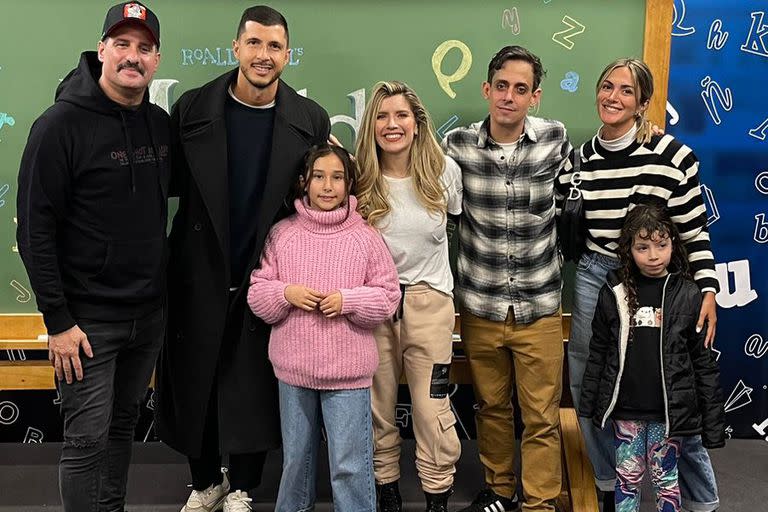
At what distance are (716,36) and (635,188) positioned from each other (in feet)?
2.95

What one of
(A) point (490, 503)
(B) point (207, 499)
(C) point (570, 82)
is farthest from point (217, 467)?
(C) point (570, 82)

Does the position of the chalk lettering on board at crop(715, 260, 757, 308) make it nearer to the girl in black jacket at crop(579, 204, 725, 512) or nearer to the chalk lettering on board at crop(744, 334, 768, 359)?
the chalk lettering on board at crop(744, 334, 768, 359)

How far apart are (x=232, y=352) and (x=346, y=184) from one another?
647 millimetres

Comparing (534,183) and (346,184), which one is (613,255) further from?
(346,184)

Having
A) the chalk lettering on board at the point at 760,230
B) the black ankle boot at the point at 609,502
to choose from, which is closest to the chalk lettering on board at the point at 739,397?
the chalk lettering on board at the point at 760,230

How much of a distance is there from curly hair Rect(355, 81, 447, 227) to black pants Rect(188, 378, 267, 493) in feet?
2.97

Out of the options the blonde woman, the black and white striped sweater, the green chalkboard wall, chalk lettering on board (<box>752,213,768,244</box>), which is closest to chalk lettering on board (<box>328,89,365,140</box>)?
the green chalkboard wall

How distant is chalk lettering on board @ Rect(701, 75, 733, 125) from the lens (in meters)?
2.94

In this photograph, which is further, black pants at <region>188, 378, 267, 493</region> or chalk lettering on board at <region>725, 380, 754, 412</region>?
chalk lettering on board at <region>725, 380, 754, 412</region>

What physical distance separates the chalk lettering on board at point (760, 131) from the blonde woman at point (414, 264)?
4.23ft

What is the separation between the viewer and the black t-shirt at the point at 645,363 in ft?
7.73

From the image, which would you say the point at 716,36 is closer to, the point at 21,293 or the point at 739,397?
the point at 739,397

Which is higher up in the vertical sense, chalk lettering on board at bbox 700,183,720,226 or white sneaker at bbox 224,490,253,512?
chalk lettering on board at bbox 700,183,720,226

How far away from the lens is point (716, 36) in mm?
2918
